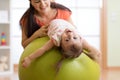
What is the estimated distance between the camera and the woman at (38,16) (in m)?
1.43

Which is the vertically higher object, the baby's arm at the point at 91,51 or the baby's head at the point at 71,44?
the baby's head at the point at 71,44

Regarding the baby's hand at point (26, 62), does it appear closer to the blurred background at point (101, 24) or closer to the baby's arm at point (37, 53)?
the baby's arm at point (37, 53)

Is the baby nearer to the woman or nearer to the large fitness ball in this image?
the large fitness ball

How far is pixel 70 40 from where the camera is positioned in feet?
3.71

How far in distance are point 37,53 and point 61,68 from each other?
0.13 metres

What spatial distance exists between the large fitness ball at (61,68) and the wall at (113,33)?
2.75 meters

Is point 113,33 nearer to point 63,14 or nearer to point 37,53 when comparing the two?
point 63,14

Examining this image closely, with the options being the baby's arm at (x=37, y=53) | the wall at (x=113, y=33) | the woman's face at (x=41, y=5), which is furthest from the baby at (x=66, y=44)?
the wall at (x=113, y=33)

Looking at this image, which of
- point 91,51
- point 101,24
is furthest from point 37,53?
point 101,24

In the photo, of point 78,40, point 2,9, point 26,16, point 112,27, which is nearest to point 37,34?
point 26,16

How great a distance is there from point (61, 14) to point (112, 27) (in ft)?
8.32

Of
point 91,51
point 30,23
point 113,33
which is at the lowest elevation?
point 113,33

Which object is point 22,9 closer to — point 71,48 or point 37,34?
point 37,34

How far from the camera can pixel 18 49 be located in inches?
147
